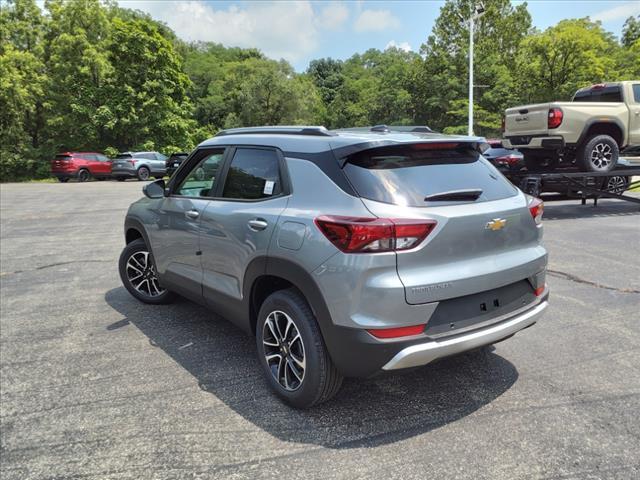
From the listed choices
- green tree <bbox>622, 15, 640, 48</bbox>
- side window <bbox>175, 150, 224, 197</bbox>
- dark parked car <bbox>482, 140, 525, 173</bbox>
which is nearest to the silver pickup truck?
dark parked car <bbox>482, 140, 525, 173</bbox>

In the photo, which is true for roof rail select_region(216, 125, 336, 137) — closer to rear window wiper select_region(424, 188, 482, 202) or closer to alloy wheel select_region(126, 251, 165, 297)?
rear window wiper select_region(424, 188, 482, 202)

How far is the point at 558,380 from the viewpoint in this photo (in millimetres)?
3402

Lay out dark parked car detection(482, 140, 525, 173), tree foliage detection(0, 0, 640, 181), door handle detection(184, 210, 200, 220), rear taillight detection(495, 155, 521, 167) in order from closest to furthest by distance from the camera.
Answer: door handle detection(184, 210, 200, 220) → dark parked car detection(482, 140, 525, 173) → rear taillight detection(495, 155, 521, 167) → tree foliage detection(0, 0, 640, 181)

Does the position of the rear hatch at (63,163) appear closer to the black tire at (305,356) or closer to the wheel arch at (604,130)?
the wheel arch at (604,130)

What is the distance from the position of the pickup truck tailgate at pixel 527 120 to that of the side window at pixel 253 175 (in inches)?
314

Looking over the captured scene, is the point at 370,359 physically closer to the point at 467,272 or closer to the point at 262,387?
the point at 467,272

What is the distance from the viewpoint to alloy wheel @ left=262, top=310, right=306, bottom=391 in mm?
3045

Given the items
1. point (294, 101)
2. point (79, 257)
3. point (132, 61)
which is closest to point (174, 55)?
point (132, 61)

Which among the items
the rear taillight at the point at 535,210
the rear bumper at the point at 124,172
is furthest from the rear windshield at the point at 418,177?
the rear bumper at the point at 124,172

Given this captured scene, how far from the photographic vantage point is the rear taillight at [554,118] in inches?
375

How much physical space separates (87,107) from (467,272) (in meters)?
Result: 37.9

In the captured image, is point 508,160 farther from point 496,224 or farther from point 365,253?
point 365,253

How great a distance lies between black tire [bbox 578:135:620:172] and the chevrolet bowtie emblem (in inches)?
329

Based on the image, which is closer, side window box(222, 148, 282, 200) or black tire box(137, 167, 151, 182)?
side window box(222, 148, 282, 200)
